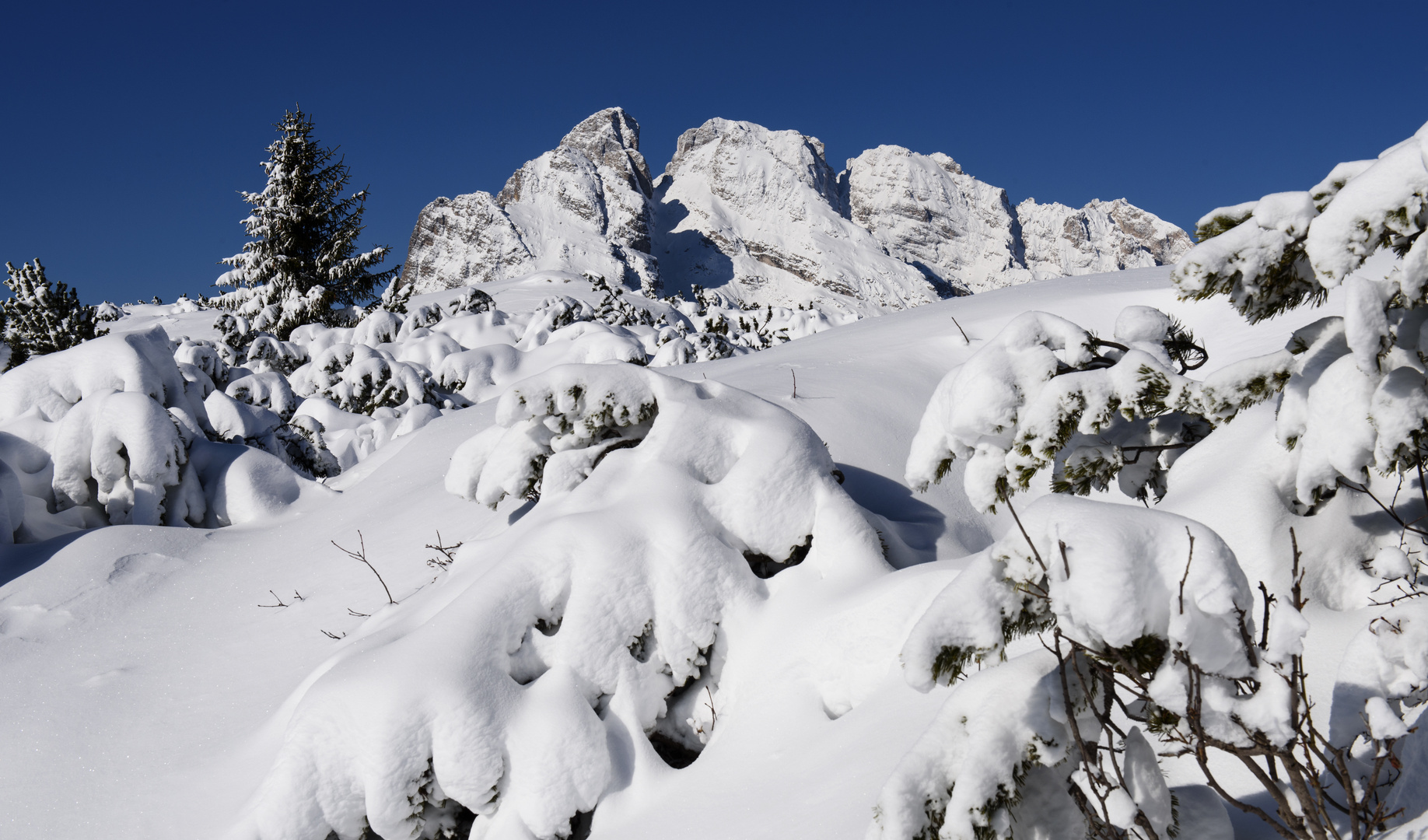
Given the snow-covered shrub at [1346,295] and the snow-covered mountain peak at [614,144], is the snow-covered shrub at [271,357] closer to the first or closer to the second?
the snow-covered shrub at [1346,295]

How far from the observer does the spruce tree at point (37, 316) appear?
1532 cm

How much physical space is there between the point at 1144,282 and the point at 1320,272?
6.24 m

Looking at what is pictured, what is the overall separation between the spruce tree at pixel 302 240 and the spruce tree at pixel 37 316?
26.1 feet

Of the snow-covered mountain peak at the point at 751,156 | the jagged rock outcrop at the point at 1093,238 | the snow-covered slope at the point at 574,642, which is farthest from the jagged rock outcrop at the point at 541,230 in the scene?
the jagged rock outcrop at the point at 1093,238

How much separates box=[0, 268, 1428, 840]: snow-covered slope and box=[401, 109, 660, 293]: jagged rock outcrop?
200 ft

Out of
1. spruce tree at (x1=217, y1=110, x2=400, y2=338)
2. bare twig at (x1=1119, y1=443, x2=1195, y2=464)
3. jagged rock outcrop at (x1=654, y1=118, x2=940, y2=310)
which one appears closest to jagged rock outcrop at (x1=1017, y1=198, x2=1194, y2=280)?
jagged rock outcrop at (x1=654, y1=118, x2=940, y2=310)

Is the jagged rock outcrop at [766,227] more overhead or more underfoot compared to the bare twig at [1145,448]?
more overhead

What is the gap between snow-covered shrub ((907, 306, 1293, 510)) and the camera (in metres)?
2.19

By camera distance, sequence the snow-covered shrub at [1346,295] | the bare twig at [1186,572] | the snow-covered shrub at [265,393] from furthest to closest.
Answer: the snow-covered shrub at [265,393], the snow-covered shrub at [1346,295], the bare twig at [1186,572]

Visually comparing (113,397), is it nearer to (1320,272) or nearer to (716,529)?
(716,529)

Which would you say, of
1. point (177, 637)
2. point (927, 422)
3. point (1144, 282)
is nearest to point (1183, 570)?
point (927, 422)

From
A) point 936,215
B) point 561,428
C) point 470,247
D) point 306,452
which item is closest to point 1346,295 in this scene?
point 561,428

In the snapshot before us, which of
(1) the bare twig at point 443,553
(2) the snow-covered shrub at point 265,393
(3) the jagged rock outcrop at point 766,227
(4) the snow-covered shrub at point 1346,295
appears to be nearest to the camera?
(4) the snow-covered shrub at point 1346,295

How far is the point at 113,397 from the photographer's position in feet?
19.7
